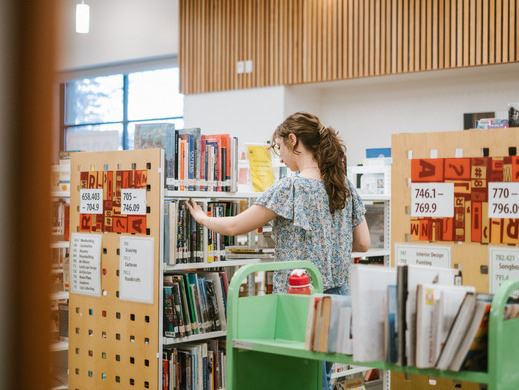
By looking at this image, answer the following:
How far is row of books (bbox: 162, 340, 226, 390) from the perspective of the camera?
4.29m

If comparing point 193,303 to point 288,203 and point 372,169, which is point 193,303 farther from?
point 372,169

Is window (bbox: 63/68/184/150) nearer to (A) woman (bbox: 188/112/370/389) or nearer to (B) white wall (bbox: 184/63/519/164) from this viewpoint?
(B) white wall (bbox: 184/63/519/164)

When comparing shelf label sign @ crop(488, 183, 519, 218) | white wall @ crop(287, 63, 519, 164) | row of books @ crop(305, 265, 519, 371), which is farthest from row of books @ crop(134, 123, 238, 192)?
white wall @ crop(287, 63, 519, 164)

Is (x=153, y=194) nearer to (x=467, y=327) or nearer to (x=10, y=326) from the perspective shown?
(x=467, y=327)

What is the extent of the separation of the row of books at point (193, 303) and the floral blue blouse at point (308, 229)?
981 mm

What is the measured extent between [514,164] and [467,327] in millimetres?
1108

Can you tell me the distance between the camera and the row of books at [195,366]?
4285 mm

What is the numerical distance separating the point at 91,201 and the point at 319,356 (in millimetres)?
2305

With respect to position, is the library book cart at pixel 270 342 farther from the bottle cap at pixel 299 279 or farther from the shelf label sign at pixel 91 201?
the shelf label sign at pixel 91 201

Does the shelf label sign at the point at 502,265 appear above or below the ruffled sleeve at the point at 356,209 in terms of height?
below

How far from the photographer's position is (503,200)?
297 centimetres

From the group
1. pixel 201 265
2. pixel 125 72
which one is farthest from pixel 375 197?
pixel 125 72

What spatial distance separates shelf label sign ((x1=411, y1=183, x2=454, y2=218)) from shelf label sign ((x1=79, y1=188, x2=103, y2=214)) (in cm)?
185

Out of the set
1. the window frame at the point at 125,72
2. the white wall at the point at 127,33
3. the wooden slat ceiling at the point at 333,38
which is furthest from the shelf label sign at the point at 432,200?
the window frame at the point at 125,72
